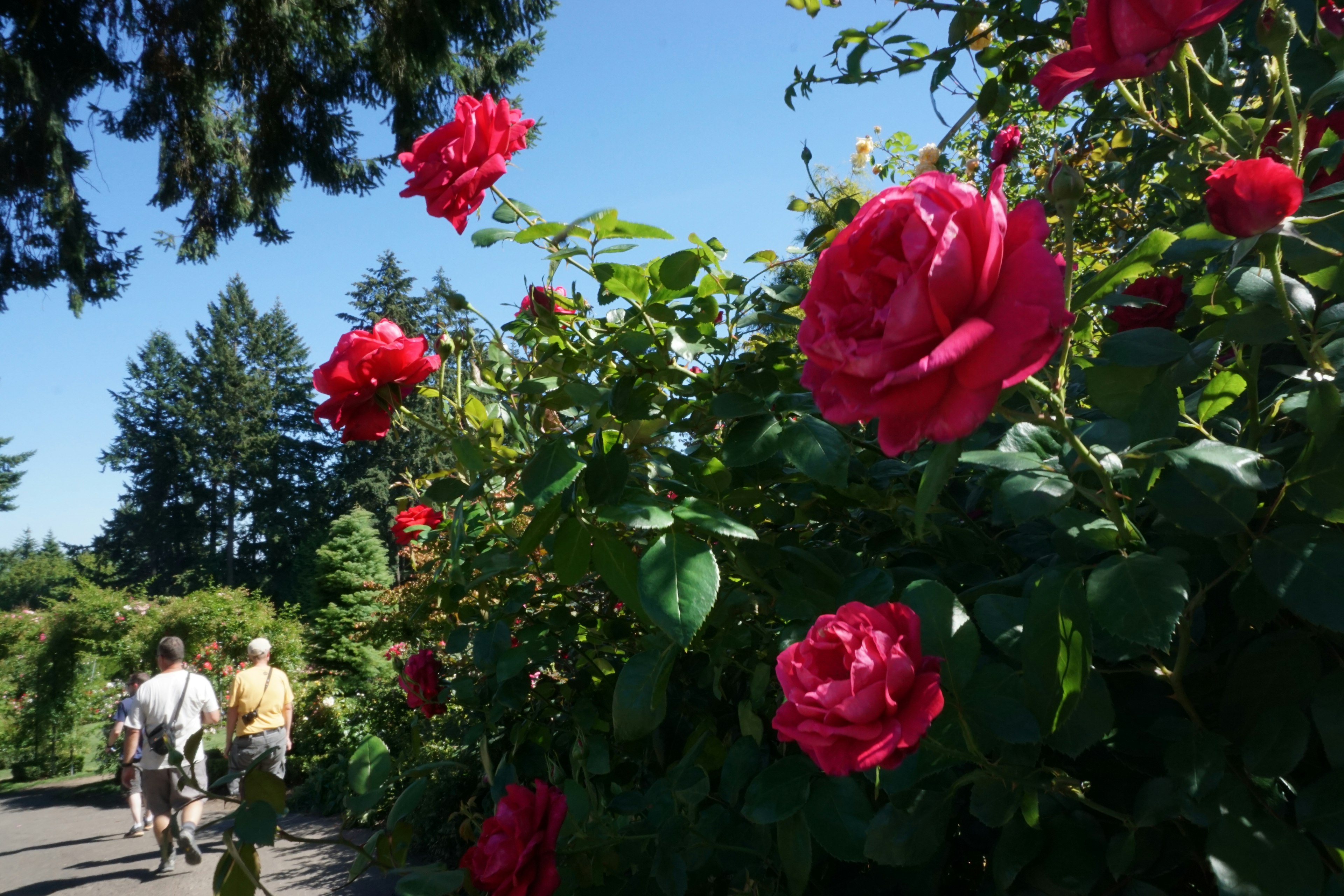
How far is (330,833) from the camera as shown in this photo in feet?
24.7

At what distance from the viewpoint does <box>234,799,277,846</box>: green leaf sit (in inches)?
39.6

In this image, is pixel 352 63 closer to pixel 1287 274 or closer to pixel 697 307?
pixel 697 307

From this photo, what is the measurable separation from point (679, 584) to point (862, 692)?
9.2 inches

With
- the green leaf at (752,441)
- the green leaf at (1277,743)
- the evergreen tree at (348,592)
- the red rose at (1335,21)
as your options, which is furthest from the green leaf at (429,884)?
the evergreen tree at (348,592)

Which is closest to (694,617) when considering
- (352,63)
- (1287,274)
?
(1287,274)

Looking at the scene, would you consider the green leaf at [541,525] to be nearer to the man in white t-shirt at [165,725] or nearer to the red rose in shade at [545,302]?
the red rose in shade at [545,302]

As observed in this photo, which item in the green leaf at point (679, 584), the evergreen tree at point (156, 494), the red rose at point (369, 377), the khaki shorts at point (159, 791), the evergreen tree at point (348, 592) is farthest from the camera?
the evergreen tree at point (156, 494)

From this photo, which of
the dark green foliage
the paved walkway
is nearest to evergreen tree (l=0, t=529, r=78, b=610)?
the paved walkway

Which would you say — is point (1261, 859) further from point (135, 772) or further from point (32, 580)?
point (32, 580)

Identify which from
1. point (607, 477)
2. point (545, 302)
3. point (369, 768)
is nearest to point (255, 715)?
point (369, 768)

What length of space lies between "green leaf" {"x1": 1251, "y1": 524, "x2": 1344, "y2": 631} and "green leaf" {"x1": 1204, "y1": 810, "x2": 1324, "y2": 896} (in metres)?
0.16

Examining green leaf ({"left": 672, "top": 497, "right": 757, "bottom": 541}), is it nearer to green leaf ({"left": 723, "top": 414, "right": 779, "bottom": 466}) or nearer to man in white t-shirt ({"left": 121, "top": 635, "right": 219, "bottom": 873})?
green leaf ({"left": 723, "top": 414, "right": 779, "bottom": 466})

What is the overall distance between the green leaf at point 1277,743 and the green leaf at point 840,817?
1.03 feet

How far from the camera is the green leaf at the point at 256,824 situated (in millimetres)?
1006
